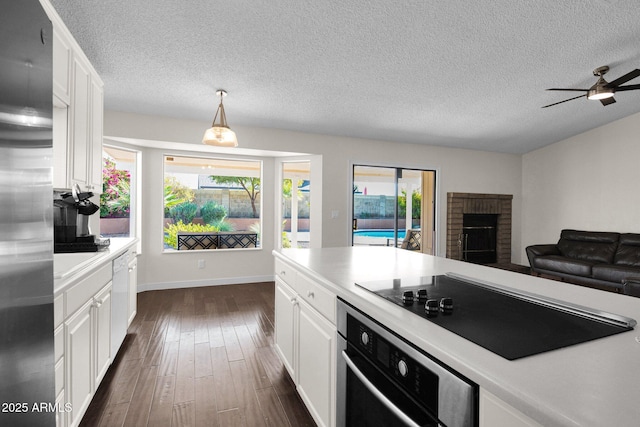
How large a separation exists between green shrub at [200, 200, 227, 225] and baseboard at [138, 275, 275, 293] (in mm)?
912

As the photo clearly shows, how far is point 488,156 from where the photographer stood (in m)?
6.22

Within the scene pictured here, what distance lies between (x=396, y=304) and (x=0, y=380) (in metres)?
0.97

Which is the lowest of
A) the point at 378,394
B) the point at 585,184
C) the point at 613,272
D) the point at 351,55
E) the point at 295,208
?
the point at 613,272

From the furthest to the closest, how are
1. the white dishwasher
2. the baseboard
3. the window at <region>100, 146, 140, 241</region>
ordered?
the baseboard, the window at <region>100, 146, 140, 241</region>, the white dishwasher

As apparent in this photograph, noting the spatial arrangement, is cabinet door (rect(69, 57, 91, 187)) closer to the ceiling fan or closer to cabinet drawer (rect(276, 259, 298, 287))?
cabinet drawer (rect(276, 259, 298, 287))

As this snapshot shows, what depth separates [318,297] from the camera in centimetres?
148

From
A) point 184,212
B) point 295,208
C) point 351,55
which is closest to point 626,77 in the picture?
point 351,55

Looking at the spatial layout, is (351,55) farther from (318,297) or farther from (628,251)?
(628,251)

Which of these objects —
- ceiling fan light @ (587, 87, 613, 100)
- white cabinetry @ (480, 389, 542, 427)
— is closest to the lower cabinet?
white cabinetry @ (480, 389, 542, 427)

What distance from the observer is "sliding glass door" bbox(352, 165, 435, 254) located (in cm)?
527

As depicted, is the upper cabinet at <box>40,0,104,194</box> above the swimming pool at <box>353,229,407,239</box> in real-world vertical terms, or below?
above

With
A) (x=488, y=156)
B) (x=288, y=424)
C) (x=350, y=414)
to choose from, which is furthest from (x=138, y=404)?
(x=488, y=156)

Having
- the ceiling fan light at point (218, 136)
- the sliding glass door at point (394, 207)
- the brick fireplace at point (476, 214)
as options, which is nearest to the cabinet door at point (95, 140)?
the ceiling fan light at point (218, 136)

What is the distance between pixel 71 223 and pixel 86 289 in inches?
31.3
